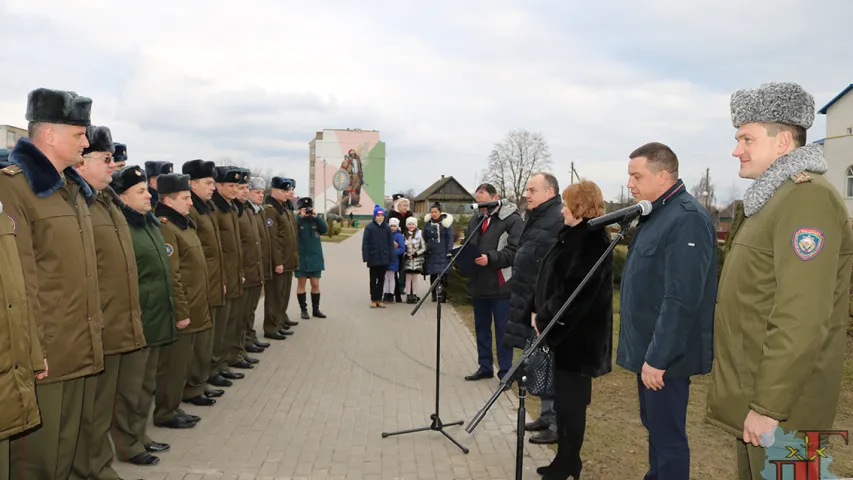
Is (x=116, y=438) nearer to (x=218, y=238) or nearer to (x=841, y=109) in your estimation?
(x=218, y=238)

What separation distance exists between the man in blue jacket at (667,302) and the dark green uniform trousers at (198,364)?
4023 mm

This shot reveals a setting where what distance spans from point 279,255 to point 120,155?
4.22m

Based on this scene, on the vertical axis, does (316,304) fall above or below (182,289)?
below

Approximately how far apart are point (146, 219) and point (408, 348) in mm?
4758

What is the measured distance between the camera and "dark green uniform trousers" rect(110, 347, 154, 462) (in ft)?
14.9

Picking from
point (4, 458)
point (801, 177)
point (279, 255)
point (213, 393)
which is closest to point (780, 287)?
point (801, 177)

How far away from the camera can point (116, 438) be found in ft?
15.0

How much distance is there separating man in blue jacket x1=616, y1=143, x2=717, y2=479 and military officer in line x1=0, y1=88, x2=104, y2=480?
3024 millimetres

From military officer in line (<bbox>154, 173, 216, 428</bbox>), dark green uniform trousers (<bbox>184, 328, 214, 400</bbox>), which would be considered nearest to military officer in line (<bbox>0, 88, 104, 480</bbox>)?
military officer in line (<bbox>154, 173, 216, 428</bbox>)

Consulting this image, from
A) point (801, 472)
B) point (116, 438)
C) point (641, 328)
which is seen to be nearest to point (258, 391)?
point (116, 438)

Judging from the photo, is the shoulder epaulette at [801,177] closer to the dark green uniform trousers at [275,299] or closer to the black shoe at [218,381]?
the black shoe at [218,381]

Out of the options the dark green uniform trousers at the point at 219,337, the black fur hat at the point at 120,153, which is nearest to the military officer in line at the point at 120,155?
the black fur hat at the point at 120,153

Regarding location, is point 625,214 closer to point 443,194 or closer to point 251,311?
point 251,311

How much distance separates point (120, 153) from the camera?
16.5 ft
